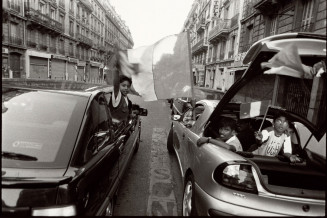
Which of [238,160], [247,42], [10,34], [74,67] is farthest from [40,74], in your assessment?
[238,160]

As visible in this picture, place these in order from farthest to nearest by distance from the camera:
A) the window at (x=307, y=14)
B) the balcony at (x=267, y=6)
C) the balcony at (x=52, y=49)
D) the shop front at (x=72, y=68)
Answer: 1. the shop front at (x=72, y=68)
2. the balcony at (x=52, y=49)
3. the balcony at (x=267, y=6)
4. the window at (x=307, y=14)

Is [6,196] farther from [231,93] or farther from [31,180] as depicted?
[231,93]

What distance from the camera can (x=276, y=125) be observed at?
3.21 m

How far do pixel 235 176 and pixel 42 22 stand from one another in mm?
32963

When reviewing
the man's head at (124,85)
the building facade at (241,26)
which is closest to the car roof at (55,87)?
the man's head at (124,85)

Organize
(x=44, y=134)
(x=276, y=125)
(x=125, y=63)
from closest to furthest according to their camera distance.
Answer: (x=44, y=134), (x=276, y=125), (x=125, y=63)

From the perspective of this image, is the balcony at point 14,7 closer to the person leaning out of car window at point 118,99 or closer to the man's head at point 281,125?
the person leaning out of car window at point 118,99

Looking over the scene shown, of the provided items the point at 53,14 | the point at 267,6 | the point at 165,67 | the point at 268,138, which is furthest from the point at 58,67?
the point at 268,138

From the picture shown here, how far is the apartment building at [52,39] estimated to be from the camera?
25.3m

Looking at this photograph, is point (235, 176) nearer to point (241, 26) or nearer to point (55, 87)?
point (55, 87)

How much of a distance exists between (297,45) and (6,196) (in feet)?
7.97

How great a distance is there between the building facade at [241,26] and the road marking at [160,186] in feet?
6.10

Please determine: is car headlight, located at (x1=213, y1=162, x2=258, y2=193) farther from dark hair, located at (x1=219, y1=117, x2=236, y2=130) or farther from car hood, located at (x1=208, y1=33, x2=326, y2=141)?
dark hair, located at (x1=219, y1=117, x2=236, y2=130)

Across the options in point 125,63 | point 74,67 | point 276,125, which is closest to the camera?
point 276,125
